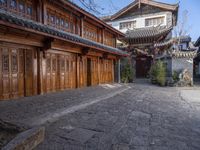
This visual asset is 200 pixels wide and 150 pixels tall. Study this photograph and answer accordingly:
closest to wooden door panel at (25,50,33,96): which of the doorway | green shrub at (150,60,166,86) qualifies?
the doorway

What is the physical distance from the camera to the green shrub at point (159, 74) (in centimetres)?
1512

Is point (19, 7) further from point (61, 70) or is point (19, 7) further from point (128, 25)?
point (128, 25)

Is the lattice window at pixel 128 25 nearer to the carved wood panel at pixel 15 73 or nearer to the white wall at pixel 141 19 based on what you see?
the white wall at pixel 141 19

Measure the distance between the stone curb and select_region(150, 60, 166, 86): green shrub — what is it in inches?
526

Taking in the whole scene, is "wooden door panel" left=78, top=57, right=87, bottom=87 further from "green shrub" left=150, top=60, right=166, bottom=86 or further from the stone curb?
the stone curb

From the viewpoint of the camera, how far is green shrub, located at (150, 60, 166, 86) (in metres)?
15.1

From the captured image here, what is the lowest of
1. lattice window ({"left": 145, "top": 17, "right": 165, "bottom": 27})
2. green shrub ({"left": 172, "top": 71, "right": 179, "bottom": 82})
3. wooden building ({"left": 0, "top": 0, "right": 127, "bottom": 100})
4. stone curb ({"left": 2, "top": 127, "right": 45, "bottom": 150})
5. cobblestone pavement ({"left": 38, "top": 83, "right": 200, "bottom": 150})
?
cobblestone pavement ({"left": 38, "top": 83, "right": 200, "bottom": 150})

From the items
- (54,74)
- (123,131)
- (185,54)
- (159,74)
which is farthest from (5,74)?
(185,54)

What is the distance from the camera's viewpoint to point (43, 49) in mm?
8438

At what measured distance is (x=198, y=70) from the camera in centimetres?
2730

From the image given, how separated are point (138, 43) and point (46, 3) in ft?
40.6

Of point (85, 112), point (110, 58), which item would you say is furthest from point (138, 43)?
point (85, 112)

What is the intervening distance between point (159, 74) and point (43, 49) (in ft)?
34.1

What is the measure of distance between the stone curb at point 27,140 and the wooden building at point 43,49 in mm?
3878
